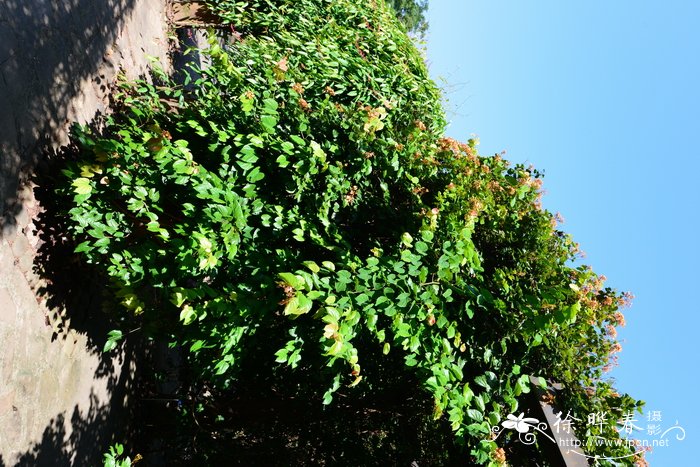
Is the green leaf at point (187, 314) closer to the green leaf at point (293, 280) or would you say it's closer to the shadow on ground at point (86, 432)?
the green leaf at point (293, 280)

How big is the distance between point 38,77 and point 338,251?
2.66m

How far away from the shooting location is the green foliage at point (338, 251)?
2.87 metres

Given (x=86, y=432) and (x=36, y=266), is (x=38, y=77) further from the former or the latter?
(x=86, y=432)

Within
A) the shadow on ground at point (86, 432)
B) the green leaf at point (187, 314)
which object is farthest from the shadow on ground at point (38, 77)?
the shadow on ground at point (86, 432)

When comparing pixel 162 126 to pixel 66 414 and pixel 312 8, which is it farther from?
pixel 312 8

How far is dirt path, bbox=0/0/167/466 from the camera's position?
3.18 meters

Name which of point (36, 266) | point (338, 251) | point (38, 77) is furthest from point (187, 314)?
point (38, 77)

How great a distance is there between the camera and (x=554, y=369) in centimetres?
331

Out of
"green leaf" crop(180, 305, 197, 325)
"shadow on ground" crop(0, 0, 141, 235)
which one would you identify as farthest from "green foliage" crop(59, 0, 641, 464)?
"shadow on ground" crop(0, 0, 141, 235)

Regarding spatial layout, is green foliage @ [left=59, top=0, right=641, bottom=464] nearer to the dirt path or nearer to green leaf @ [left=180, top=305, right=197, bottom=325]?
green leaf @ [left=180, top=305, right=197, bottom=325]

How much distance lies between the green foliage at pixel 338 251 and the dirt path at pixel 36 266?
12.4 inches

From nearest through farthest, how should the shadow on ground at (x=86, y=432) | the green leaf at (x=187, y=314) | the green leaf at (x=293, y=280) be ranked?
the green leaf at (x=293, y=280), the green leaf at (x=187, y=314), the shadow on ground at (x=86, y=432)

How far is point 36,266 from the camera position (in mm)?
3414

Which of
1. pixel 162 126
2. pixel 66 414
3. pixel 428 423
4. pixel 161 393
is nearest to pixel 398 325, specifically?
pixel 428 423
